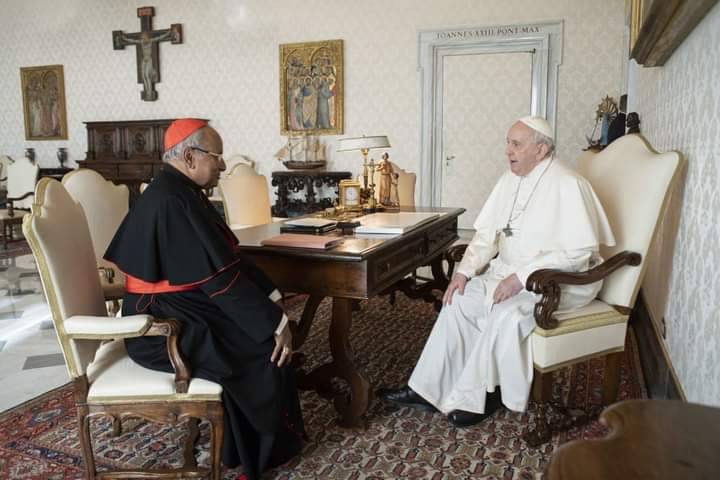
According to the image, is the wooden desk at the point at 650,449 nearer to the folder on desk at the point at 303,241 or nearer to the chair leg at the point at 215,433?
the chair leg at the point at 215,433

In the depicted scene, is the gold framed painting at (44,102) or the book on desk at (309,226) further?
the gold framed painting at (44,102)

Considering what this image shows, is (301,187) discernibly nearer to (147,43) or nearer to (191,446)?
(147,43)

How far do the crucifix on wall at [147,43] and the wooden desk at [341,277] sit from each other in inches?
274

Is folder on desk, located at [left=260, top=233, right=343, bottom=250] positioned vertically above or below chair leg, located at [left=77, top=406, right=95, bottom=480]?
above

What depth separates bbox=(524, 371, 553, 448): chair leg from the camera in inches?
101

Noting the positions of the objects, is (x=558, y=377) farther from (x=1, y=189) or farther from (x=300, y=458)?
(x=1, y=189)

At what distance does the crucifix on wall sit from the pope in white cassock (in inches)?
292

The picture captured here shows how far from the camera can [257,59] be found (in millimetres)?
8578

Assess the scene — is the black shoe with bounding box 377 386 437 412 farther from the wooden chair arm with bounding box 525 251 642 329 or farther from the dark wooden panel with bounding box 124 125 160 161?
the dark wooden panel with bounding box 124 125 160 161

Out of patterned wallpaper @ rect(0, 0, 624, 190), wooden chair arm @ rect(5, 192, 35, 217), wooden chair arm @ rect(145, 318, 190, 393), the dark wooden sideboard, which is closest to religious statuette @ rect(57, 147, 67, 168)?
patterned wallpaper @ rect(0, 0, 624, 190)

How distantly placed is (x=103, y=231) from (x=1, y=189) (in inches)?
312

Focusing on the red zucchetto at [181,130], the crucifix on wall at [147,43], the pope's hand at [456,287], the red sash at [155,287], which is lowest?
the pope's hand at [456,287]

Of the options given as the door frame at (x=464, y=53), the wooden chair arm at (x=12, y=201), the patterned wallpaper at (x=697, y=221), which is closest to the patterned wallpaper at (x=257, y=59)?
the door frame at (x=464, y=53)

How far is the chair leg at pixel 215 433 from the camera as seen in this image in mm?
2084
